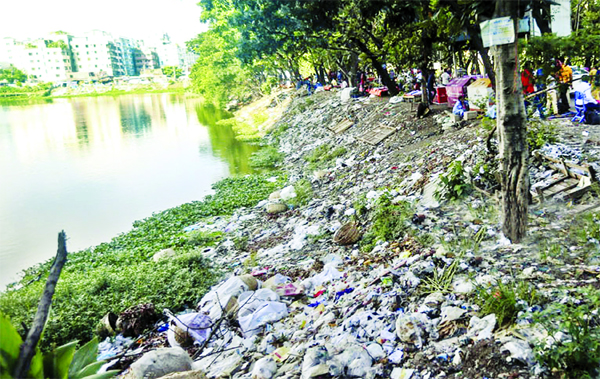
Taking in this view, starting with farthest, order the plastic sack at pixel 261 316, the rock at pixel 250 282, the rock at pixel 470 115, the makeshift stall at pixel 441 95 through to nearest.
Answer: the makeshift stall at pixel 441 95, the rock at pixel 470 115, the rock at pixel 250 282, the plastic sack at pixel 261 316

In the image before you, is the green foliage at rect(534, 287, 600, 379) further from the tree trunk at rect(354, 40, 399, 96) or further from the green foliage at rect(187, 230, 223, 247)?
the tree trunk at rect(354, 40, 399, 96)

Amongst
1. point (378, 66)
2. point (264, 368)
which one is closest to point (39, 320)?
point (264, 368)

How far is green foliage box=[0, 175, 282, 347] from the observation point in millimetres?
5285

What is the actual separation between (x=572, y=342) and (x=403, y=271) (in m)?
1.86

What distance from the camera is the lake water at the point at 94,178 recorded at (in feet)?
34.7

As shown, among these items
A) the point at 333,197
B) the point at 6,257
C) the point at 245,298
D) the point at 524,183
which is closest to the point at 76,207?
the point at 6,257

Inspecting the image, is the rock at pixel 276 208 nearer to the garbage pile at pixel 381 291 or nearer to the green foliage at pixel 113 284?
the garbage pile at pixel 381 291

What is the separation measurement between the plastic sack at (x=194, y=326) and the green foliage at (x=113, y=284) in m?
0.96

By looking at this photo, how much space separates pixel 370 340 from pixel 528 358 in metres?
1.11

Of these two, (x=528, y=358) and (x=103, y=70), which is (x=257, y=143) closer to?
(x=528, y=358)

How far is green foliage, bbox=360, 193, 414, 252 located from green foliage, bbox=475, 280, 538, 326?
194 cm

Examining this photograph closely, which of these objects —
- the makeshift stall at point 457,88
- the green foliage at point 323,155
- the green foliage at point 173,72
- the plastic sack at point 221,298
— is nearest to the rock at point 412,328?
the plastic sack at point 221,298

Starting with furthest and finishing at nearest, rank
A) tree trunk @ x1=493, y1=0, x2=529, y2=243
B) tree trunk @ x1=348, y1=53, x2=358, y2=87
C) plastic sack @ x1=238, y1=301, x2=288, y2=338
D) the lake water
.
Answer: tree trunk @ x1=348, y1=53, x2=358, y2=87
the lake water
plastic sack @ x1=238, y1=301, x2=288, y2=338
tree trunk @ x1=493, y1=0, x2=529, y2=243

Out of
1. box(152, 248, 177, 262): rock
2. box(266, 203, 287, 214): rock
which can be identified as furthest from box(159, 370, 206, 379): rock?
box(266, 203, 287, 214): rock
